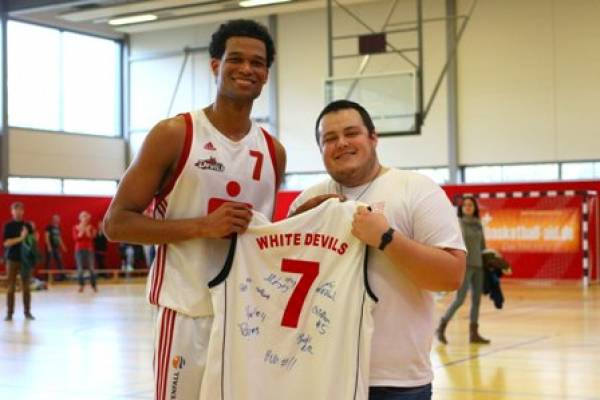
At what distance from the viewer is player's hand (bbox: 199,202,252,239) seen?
293 centimetres

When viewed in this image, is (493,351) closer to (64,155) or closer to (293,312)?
(293,312)

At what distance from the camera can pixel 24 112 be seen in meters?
25.2

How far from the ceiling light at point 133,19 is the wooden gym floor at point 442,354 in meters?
10.7

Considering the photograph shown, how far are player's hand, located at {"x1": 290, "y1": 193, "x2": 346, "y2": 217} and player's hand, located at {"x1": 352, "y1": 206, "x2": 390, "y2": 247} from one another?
0.14m

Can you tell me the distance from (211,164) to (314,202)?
1.21 feet

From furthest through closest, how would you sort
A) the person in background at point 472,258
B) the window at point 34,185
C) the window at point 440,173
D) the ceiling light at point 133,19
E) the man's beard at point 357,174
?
the window at point 34,185, the ceiling light at point 133,19, the window at point 440,173, the person in background at point 472,258, the man's beard at point 357,174

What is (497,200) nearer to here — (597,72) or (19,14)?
(597,72)

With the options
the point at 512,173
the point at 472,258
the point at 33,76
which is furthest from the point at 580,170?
the point at 33,76

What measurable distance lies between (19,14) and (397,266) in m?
23.6

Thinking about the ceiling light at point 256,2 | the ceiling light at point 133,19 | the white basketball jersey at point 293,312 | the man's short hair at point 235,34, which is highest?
the ceiling light at point 133,19

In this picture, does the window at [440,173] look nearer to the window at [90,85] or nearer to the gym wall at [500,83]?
the gym wall at [500,83]

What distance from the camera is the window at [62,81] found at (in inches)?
984

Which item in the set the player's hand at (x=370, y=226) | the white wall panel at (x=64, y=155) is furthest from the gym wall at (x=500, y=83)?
the player's hand at (x=370, y=226)

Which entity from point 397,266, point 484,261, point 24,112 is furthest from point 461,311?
point 24,112
